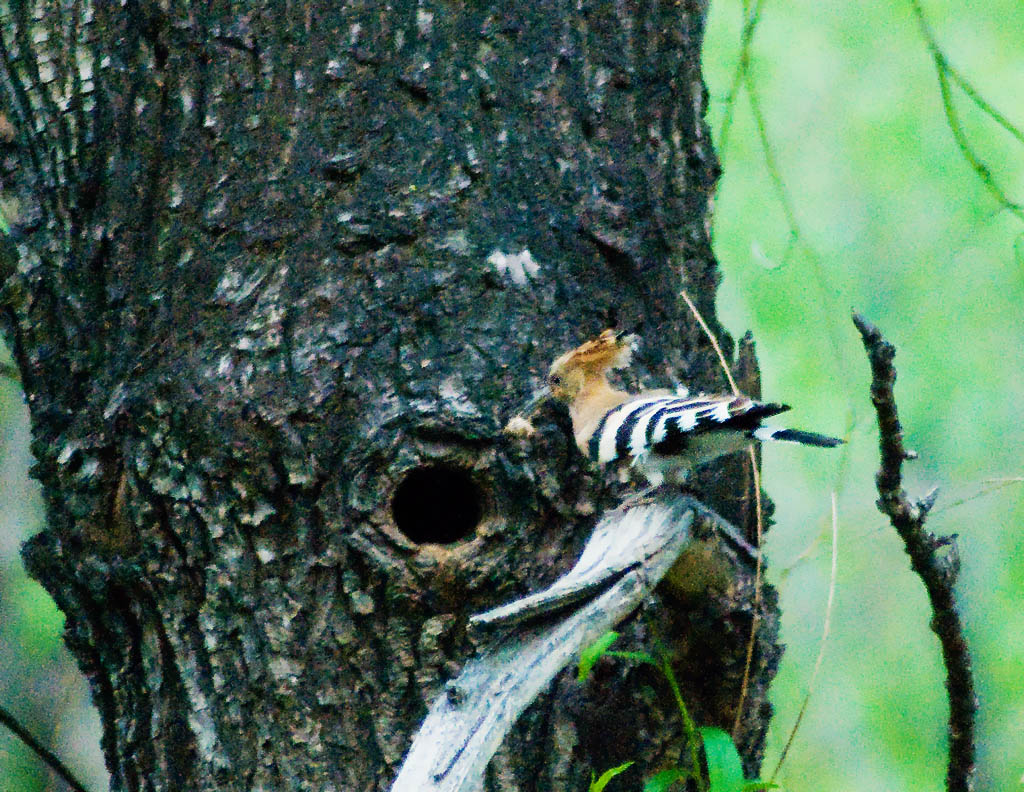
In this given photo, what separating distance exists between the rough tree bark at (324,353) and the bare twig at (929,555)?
13.8 inches

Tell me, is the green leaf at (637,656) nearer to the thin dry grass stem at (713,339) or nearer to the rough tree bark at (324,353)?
the rough tree bark at (324,353)

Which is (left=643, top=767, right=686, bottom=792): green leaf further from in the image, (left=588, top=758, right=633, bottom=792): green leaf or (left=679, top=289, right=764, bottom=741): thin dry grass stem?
(left=679, top=289, right=764, bottom=741): thin dry grass stem

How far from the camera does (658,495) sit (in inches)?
78.2

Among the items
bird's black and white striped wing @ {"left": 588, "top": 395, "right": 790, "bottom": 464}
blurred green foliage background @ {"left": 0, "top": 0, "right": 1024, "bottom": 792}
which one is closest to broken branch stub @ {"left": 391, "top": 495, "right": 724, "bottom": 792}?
bird's black and white striped wing @ {"left": 588, "top": 395, "right": 790, "bottom": 464}

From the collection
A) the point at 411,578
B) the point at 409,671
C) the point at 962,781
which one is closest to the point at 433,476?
the point at 411,578

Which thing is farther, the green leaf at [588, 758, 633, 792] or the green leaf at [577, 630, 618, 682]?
the green leaf at [588, 758, 633, 792]

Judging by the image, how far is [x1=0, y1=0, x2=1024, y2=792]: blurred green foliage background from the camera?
18.0ft

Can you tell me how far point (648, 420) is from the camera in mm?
2088

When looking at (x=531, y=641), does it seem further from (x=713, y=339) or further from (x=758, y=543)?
(x=713, y=339)

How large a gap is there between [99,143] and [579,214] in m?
0.95

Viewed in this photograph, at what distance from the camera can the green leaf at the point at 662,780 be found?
6.23 ft

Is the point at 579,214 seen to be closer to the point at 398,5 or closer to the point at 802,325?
the point at 398,5

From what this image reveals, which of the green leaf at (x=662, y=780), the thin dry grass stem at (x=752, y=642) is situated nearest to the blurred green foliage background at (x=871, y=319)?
the thin dry grass stem at (x=752, y=642)

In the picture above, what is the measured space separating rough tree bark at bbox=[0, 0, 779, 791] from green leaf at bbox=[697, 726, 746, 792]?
0.38 ft
